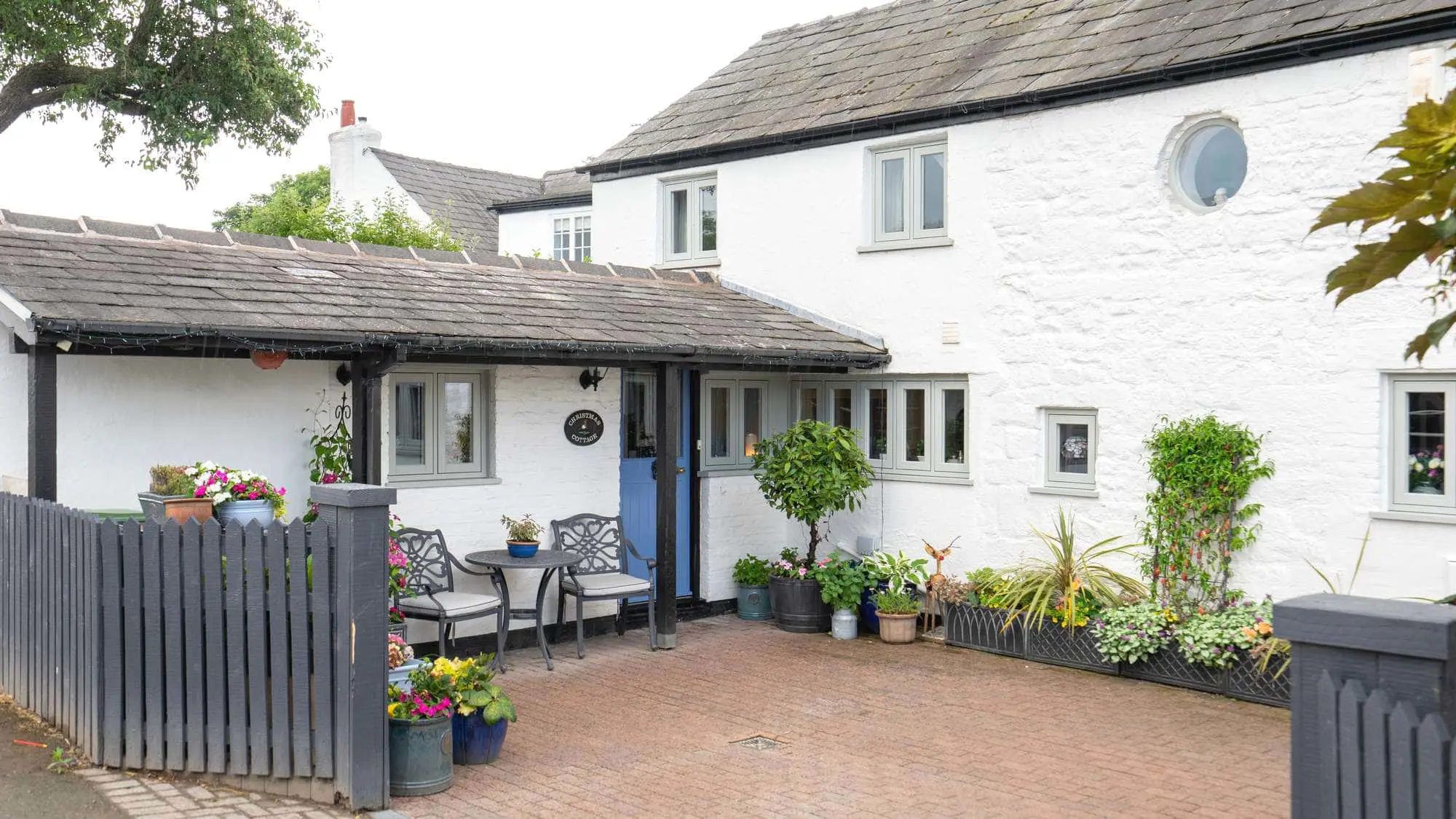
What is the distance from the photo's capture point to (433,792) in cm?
639

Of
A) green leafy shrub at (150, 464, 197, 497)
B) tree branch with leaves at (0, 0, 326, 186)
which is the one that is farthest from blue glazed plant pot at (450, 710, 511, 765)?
tree branch with leaves at (0, 0, 326, 186)

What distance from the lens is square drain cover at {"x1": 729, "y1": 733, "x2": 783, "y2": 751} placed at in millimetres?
7402

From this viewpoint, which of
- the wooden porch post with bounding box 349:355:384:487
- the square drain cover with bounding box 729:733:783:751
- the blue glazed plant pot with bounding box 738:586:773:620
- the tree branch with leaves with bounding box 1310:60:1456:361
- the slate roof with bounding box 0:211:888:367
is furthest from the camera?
the blue glazed plant pot with bounding box 738:586:773:620

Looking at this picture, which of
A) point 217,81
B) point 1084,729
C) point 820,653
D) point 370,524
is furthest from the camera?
point 217,81

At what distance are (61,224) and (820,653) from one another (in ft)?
21.8

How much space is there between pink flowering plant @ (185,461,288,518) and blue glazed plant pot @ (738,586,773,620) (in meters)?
5.24

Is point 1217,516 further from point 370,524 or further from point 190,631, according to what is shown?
point 190,631

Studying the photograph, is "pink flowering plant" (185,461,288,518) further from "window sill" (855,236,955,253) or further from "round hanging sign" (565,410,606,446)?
"window sill" (855,236,955,253)

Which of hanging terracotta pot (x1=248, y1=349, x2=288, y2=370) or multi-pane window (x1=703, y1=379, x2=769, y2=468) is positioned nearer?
hanging terracotta pot (x1=248, y1=349, x2=288, y2=370)

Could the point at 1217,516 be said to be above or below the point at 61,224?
below

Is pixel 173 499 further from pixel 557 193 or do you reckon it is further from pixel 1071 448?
pixel 557 193

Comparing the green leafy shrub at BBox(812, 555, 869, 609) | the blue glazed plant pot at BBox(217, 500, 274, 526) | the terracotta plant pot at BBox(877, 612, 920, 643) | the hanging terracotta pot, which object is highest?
the hanging terracotta pot

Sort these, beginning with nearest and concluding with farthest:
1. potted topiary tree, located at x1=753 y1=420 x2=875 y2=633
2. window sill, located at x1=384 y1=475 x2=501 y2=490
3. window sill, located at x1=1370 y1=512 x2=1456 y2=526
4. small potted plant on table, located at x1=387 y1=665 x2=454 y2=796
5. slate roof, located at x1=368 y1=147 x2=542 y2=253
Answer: small potted plant on table, located at x1=387 y1=665 x2=454 y2=796 < window sill, located at x1=1370 y1=512 x2=1456 y2=526 < window sill, located at x1=384 y1=475 x2=501 y2=490 < potted topiary tree, located at x1=753 y1=420 x2=875 y2=633 < slate roof, located at x1=368 y1=147 x2=542 y2=253

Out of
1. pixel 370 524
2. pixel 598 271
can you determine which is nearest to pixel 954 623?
pixel 598 271
